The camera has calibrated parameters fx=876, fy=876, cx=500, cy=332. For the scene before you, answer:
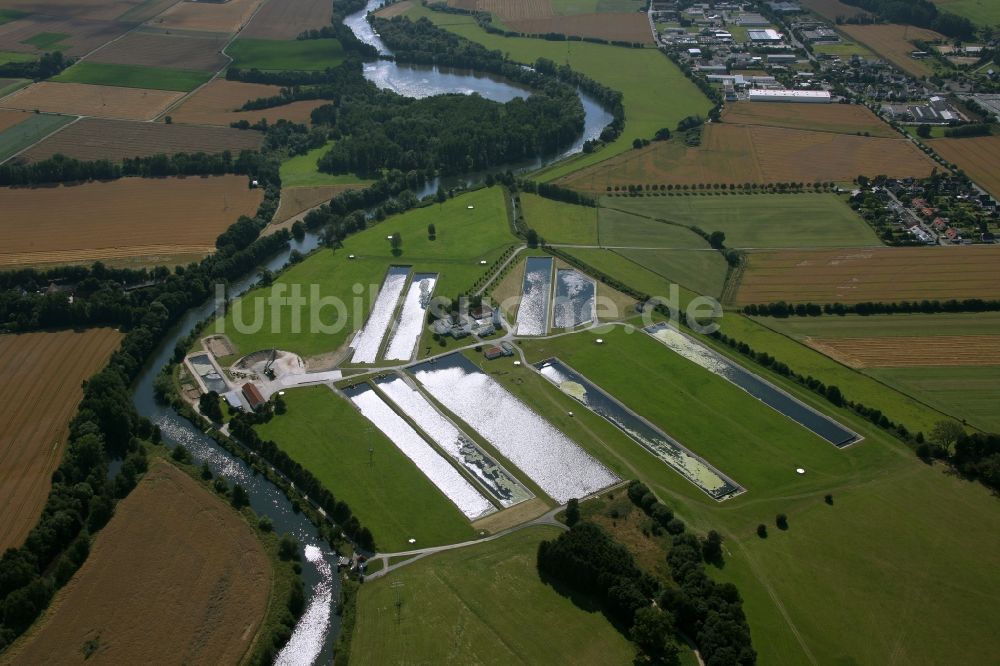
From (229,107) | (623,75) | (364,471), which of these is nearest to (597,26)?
(623,75)

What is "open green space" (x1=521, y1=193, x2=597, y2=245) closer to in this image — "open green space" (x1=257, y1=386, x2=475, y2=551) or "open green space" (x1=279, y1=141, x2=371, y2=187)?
"open green space" (x1=279, y1=141, x2=371, y2=187)

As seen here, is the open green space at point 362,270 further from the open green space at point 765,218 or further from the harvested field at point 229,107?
the harvested field at point 229,107

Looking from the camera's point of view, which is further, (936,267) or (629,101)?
(629,101)

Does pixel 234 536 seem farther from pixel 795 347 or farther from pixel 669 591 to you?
pixel 795 347

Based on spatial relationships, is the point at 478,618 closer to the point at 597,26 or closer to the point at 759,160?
the point at 759,160

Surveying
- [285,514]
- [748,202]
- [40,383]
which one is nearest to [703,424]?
[285,514]

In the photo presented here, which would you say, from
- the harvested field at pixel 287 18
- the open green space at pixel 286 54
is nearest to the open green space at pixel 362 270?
the open green space at pixel 286 54
